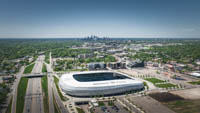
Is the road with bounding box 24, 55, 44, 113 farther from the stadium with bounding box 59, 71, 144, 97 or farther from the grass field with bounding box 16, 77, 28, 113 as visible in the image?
the stadium with bounding box 59, 71, 144, 97

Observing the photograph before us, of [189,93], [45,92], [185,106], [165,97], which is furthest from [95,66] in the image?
[185,106]

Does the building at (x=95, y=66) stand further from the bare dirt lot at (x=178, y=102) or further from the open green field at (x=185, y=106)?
the open green field at (x=185, y=106)

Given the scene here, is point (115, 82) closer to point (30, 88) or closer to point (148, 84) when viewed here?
point (148, 84)

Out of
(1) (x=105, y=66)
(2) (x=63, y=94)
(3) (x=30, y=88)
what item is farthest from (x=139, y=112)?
(1) (x=105, y=66)

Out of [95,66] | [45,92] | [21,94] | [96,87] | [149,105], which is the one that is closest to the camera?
[149,105]

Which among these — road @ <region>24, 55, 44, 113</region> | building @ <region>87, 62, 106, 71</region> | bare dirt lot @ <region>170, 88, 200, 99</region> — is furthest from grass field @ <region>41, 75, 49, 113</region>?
bare dirt lot @ <region>170, 88, 200, 99</region>

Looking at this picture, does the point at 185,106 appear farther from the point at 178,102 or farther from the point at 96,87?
the point at 96,87
